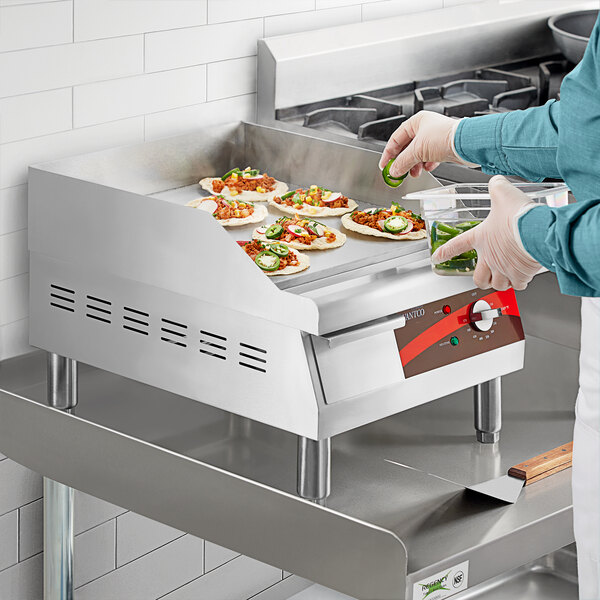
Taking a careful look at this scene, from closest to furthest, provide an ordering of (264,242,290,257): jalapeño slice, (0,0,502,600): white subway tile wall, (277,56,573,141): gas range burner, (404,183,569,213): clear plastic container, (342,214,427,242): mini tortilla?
(404,183,569,213): clear plastic container
(264,242,290,257): jalapeño slice
(342,214,427,242): mini tortilla
(0,0,502,600): white subway tile wall
(277,56,573,141): gas range burner

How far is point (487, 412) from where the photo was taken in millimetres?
1914

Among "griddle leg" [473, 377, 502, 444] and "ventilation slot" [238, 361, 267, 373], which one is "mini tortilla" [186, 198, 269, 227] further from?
"griddle leg" [473, 377, 502, 444]

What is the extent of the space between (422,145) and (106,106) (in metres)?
0.66

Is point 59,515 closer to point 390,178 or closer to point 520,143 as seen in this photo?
point 390,178

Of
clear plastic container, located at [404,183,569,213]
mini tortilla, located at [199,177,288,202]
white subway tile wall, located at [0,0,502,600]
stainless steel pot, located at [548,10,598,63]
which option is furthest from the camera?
stainless steel pot, located at [548,10,598,63]

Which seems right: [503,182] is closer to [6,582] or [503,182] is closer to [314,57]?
[314,57]

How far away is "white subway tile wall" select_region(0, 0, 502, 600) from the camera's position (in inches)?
73.9

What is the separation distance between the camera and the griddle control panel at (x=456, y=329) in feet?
5.40

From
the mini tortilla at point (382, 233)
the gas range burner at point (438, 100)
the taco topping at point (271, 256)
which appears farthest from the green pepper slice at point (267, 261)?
the gas range burner at point (438, 100)

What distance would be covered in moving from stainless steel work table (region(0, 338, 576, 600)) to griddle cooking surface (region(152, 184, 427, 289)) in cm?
31

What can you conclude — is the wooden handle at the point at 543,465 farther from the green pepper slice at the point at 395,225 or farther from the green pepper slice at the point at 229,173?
the green pepper slice at the point at 229,173

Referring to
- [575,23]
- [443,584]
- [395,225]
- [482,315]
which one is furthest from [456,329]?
[575,23]

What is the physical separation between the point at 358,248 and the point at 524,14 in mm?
1320

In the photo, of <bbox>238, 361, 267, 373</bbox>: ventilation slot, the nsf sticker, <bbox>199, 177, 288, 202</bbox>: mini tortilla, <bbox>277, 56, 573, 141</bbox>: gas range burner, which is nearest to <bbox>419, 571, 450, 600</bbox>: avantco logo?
the nsf sticker
